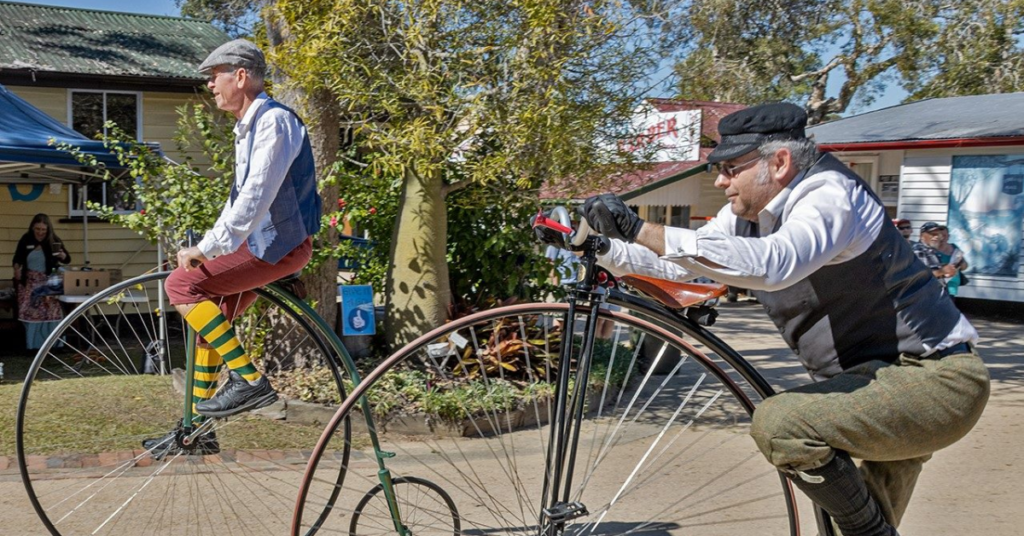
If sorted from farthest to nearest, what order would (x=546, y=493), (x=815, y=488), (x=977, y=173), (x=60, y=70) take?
(x=977, y=173), (x=60, y=70), (x=546, y=493), (x=815, y=488)

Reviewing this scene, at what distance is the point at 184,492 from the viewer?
15.5 ft

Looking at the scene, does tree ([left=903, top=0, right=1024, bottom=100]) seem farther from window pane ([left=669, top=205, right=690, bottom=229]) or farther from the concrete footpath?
the concrete footpath

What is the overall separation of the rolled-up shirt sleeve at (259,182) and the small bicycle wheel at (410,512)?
3.59ft

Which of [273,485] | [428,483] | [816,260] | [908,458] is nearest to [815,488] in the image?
[908,458]

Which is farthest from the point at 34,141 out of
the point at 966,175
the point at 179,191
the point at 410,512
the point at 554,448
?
the point at 966,175

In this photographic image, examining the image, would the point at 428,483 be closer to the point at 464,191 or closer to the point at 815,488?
the point at 815,488

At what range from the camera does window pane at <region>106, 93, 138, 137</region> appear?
1231 cm

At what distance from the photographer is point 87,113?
12.3m

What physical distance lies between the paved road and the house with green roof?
743cm

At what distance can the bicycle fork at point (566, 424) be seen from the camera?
304 cm

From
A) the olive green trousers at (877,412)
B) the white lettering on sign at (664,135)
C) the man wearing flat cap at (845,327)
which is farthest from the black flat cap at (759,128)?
the white lettering on sign at (664,135)

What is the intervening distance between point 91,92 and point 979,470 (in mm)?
10816

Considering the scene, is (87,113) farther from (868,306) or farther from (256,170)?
(868,306)

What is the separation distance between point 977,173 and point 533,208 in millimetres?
9546
